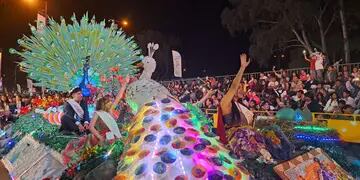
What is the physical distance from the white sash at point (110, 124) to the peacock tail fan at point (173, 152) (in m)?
2.44

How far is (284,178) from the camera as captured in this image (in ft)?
17.1

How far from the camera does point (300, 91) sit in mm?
15156

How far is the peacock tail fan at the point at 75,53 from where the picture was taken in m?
10.2

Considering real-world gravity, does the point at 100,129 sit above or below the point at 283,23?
below

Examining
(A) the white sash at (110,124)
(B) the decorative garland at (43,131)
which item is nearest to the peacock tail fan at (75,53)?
(B) the decorative garland at (43,131)

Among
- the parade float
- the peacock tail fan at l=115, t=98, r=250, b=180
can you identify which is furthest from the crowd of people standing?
the peacock tail fan at l=115, t=98, r=250, b=180

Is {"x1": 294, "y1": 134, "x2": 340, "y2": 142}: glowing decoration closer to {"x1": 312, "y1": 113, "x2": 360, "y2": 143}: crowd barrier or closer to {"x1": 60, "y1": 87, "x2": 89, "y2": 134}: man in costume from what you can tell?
{"x1": 60, "y1": 87, "x2": 89, "y2": 134}: man in costume

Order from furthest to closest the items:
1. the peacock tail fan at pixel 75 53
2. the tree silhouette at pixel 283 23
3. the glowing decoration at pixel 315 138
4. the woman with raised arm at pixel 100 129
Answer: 1. the tree silhouette at pixel 283 23
2. the peacock tail fan at pixel 75 53
3. the woman with raised arm at pixel 100 129
4. the glowing decoration at pixel 315 138

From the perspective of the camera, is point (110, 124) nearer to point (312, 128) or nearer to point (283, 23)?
point (312, 128)

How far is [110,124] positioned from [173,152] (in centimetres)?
322

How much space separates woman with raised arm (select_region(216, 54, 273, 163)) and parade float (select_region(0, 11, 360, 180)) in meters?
0.05

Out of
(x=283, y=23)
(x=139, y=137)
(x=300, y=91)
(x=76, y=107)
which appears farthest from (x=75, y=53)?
(x=283, y=23)

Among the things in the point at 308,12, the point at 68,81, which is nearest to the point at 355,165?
the point at 68,81

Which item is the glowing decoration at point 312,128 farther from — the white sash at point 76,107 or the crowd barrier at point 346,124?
the crowd barrier at point 346,124
